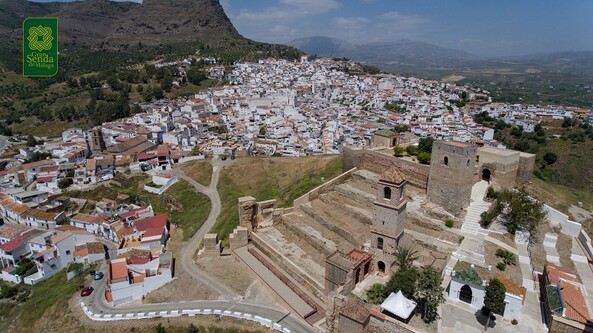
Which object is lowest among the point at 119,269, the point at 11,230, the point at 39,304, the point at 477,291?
the point at 39,304

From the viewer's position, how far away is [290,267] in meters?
15.5

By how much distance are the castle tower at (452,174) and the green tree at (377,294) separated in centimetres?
702

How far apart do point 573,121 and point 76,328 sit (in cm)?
7119

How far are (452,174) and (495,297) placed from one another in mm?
7183

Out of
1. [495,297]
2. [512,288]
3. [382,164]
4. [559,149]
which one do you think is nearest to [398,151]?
[382,164]

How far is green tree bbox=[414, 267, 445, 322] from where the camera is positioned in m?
11.2

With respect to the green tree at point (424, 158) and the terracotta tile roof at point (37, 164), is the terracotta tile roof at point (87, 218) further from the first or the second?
the green tree at point (424, 158)

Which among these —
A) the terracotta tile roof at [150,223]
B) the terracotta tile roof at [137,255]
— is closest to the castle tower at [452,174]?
the terracotta tile roof at [137,255]

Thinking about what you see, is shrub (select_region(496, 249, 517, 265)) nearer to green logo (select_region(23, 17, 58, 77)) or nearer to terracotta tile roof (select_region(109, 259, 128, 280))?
terracotta tile roof (select_region(109, 259, 128, 280))

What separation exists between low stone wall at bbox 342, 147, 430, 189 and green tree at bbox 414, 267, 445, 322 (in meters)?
8.36

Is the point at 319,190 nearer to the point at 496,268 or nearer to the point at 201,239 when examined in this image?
the point at 201,239

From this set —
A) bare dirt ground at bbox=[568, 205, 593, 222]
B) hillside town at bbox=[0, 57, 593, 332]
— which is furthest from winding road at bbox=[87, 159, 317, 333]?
bare dirt ground at bbox=[568, 205, 593, 222]

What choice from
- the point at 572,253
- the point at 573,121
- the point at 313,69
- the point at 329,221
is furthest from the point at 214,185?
the point at 313,69

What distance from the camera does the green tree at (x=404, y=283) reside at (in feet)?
38.3
